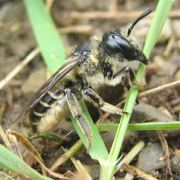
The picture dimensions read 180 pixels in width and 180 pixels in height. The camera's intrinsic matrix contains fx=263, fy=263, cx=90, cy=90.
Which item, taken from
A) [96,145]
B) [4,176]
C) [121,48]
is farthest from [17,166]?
[121,48]

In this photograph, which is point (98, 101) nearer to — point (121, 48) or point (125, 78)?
point (125, 78)

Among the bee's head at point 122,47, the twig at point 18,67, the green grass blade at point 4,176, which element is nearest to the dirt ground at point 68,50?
the twig at point 18,67

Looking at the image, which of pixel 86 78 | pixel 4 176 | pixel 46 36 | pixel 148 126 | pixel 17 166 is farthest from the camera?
pixel 46 36

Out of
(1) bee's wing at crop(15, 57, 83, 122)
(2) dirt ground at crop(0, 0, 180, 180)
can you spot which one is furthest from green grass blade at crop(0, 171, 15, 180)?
(1) bee's wing at crop(15, 57, 83, 122)

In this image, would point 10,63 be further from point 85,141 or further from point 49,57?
point 85,141

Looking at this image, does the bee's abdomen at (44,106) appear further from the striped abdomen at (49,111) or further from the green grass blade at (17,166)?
the green grass blade at (17,166)

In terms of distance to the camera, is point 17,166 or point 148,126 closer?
point 17,166

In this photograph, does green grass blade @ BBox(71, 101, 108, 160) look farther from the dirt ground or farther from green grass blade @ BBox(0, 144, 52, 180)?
green grass blade @ BBox(0, 144, 52, 180)
